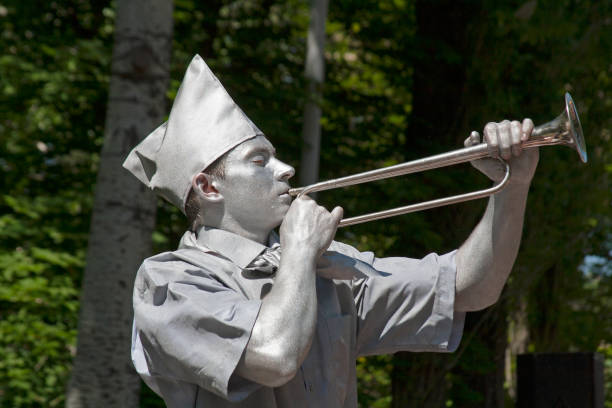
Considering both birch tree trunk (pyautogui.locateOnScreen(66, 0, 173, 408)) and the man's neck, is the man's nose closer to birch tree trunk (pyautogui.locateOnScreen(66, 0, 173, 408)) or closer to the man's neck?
the man's neck

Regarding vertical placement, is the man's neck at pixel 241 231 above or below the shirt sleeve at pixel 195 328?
above

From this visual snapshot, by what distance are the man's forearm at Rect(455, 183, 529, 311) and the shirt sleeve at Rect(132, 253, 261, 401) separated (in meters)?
0.69

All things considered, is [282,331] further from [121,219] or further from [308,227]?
[121,219]

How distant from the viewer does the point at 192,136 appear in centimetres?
268

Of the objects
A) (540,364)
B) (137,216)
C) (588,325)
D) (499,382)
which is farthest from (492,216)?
(588,325)

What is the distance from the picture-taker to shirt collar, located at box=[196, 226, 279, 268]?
2559 millimetres

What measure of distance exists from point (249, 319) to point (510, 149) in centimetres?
84

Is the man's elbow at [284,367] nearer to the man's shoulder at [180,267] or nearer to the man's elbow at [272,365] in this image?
the man's elbow at [272,365]

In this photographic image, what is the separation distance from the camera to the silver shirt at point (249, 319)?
2.26 m

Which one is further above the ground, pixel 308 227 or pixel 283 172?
pixel 283 172

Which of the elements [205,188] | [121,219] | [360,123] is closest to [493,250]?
[205,188]

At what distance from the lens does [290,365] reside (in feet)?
7.20

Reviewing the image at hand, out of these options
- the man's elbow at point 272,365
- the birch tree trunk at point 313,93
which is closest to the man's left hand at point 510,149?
the man's elbow at point 272,365

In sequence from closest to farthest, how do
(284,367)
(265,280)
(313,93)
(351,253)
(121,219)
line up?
1. (284,367)
2. (265,280)
3. (351,253)
4. (121,219)
5. (313,93)
